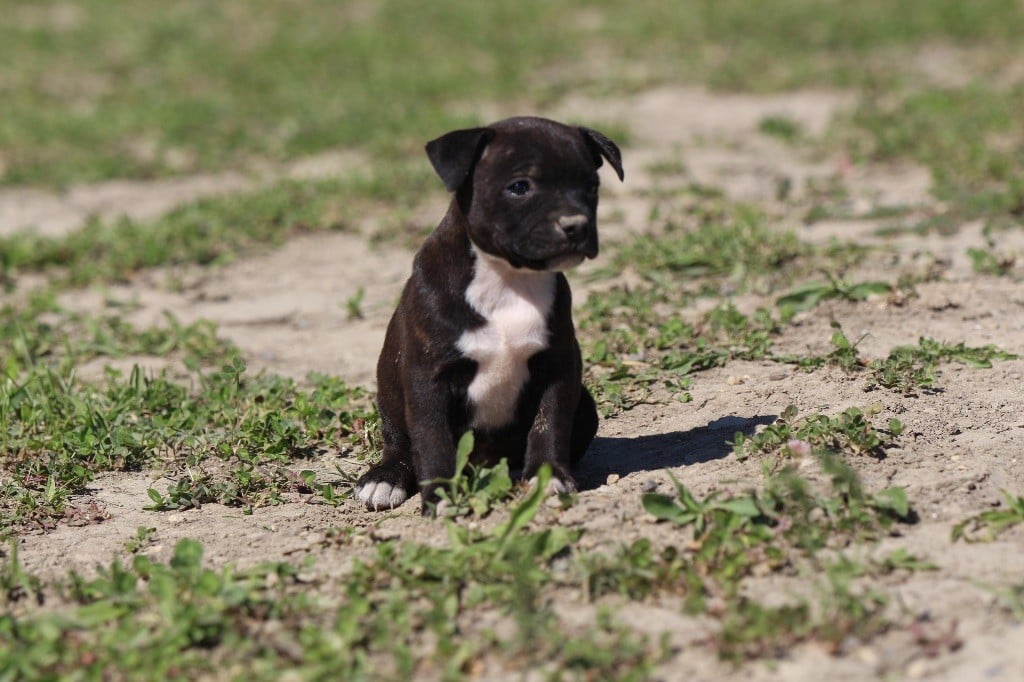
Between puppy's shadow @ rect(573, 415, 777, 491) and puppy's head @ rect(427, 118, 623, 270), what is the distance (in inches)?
38.0

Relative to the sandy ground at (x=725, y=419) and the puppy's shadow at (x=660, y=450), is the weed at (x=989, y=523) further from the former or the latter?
the puppy's shadow at (x=660, y=450)

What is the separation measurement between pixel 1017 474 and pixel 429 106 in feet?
28.0

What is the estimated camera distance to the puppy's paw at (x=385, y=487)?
485 cm

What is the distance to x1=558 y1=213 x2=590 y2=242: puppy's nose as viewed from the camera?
433 cm

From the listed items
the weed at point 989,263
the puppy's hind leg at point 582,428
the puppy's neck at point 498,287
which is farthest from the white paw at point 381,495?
the weed at point 989,263

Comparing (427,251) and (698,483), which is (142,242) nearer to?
(427,251)

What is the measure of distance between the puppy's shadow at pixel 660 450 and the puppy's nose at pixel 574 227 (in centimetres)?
102

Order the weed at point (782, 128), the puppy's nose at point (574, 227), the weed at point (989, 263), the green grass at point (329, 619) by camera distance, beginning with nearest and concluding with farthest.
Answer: the green grass at point (329, 619) < the puppy's nose at point (574, 227) < the weed at point (989, 263) < the weed at point (782, 128)

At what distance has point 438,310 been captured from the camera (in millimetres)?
4555

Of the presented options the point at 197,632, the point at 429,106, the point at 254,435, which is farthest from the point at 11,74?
the point at 197,632

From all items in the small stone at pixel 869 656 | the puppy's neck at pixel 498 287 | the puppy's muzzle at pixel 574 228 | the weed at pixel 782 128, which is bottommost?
the small stone at pixel 869 656

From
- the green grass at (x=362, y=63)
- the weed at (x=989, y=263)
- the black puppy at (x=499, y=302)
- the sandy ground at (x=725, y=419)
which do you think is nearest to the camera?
the sandy ground at (x=725, y=419)

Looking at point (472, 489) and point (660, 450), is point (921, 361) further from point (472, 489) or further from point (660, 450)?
point (472, 489)

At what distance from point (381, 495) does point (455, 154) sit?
125 cm
